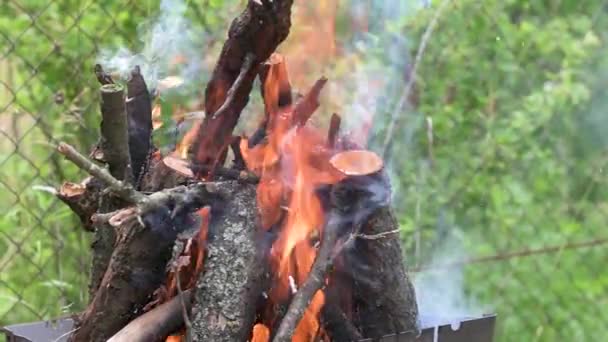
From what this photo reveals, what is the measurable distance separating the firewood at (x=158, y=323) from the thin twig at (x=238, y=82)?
337 mm

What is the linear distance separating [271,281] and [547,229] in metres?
1.94

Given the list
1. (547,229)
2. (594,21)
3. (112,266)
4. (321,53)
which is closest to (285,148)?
(112,266)

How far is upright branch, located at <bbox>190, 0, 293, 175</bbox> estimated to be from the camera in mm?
1500

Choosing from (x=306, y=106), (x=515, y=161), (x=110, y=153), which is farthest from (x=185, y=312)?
(x=515, y=161)

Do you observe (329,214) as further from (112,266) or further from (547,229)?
(547,229)

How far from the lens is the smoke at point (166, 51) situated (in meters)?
1.93

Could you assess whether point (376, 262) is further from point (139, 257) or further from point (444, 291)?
point (444, 291)

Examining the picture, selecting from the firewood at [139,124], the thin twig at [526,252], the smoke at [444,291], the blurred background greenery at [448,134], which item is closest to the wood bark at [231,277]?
the firewood at [139,124]

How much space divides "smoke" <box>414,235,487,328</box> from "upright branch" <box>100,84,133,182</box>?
0.65 meters

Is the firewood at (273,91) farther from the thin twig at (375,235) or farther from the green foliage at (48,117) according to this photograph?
the green foliage at (48,117)

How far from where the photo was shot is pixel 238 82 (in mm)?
1554

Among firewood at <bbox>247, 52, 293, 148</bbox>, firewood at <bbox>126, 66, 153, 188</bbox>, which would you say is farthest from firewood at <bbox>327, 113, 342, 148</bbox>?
firewood at <bbox>126, 66, 153, 188</bbox>

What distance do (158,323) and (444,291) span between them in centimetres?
125

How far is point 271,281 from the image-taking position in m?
1.51
